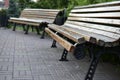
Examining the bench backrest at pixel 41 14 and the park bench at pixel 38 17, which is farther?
the bench backrest at pixel 41 14

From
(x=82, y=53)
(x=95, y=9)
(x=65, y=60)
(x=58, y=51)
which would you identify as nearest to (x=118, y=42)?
(x=82, y=53)

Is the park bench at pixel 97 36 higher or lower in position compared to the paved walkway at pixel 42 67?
higher

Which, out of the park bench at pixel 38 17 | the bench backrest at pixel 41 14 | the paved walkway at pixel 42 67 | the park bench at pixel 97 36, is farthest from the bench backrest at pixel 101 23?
the bench backrest at pixel 41 14

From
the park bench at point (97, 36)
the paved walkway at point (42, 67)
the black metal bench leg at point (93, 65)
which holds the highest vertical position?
the park bench at point (97, 36)

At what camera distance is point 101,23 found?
5.12 metres

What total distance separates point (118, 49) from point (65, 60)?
2.43m

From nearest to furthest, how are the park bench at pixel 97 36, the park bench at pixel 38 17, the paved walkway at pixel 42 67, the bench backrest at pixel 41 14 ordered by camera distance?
1. the park bench at pixel 97 36
2. the paved walkway at pixel 42 67
3. the park bench at pixel 38 17
4. the bench backrest at pixel 41 14

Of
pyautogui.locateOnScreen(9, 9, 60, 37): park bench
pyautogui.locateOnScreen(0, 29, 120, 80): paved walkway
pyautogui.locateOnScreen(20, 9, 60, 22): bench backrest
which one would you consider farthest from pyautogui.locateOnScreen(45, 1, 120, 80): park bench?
pyautogui.locateOnScreen(20, 9, 60, 22): bench backrest

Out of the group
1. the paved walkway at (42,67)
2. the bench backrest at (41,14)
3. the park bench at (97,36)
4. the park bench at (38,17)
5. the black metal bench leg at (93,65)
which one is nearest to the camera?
the park bench at (97,36)

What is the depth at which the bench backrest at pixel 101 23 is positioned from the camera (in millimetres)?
3990

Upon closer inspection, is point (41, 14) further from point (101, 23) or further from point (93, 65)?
point (93, 65)

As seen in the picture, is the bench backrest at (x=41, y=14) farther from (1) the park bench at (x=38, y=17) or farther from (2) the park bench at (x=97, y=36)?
(2) the park bench at (x=97, y=36)

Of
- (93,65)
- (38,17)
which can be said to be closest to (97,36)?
(93,65)

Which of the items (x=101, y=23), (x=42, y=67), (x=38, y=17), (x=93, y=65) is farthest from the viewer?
(x=38, y=17)
